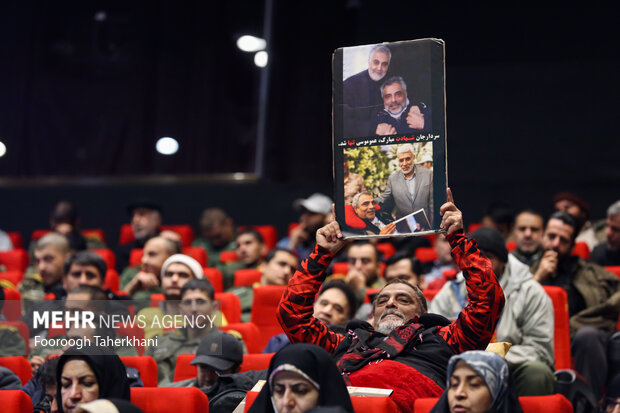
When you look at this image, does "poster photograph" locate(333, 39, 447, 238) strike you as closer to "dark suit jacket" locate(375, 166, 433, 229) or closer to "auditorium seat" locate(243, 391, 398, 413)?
"dark suit jacket" locate(375, 166, 433, 229)

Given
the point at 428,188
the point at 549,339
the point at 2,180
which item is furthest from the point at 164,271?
the point at 2,180

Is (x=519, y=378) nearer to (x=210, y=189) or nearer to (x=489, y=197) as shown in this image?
(x=489, y=197)

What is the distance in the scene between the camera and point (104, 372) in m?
3.25

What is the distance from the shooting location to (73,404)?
10.5 ft

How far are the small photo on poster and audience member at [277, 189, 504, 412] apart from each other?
A: 0.08m

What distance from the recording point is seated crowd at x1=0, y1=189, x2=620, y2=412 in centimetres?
317

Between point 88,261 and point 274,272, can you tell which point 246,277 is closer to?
point 274,272

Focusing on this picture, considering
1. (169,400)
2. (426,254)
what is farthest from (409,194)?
(426,254)

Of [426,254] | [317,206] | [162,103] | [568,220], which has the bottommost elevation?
[426,254]

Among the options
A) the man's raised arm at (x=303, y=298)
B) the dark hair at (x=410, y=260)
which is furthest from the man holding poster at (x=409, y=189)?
the dark hair at (x=410, y=260)

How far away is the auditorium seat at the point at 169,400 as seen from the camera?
10.5ft

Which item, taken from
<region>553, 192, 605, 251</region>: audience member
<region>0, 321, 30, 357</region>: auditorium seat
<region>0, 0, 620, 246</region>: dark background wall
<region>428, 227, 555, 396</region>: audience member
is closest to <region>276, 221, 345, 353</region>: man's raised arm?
<region>428, 227, 555, 396</region>: audience member

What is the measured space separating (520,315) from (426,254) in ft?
7.47

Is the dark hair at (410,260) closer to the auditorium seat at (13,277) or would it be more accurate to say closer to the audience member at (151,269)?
the audience member at (151,269)
